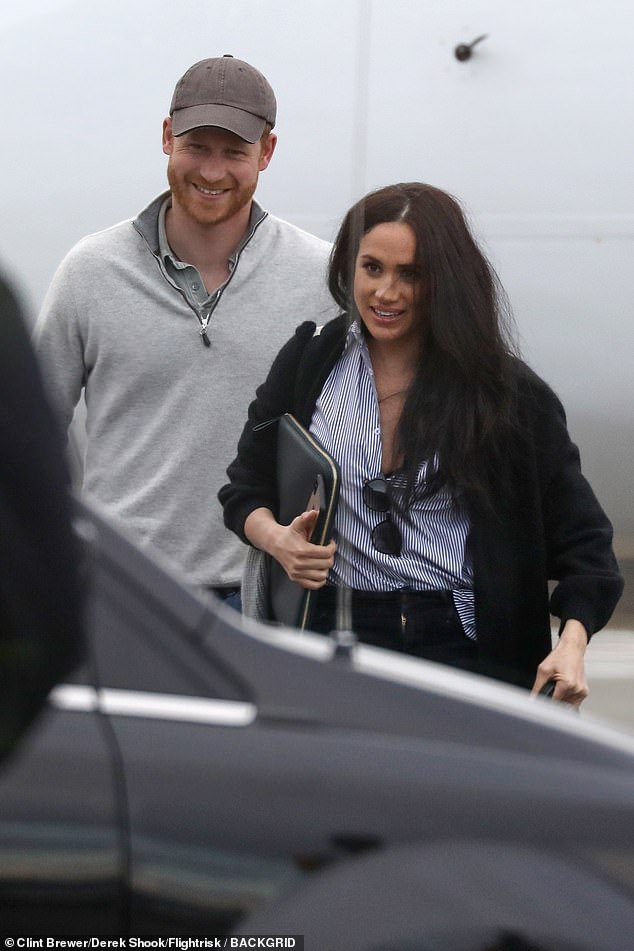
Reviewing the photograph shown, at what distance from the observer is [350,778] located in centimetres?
148

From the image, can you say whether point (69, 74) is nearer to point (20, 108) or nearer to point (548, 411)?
point (20, 108)

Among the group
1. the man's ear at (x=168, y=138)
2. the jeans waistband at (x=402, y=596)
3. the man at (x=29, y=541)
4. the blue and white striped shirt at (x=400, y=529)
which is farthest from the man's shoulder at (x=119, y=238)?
the man at (x=29, y=541)

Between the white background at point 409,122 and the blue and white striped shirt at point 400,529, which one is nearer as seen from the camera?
the blue and white striped shirt at point 400,529

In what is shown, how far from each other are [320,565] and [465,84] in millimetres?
2079

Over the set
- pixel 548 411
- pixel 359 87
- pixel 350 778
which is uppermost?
pixel 359 87

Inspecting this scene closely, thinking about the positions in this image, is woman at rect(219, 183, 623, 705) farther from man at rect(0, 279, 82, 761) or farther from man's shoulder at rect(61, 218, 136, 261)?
man at rect(0, 279, 82, 761)

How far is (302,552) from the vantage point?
94.7 inches

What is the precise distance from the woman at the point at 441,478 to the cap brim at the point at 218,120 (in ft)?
1.60

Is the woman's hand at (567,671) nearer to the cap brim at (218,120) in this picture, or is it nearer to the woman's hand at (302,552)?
the woman's hand at (302,552)

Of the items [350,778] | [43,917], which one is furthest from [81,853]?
[350,778]

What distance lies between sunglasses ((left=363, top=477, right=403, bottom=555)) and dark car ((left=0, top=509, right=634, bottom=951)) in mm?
844

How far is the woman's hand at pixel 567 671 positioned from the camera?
2.36 metres

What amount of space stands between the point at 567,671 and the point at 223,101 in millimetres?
1366

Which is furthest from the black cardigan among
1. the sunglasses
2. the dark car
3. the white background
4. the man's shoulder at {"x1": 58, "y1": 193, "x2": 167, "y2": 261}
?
the white background
